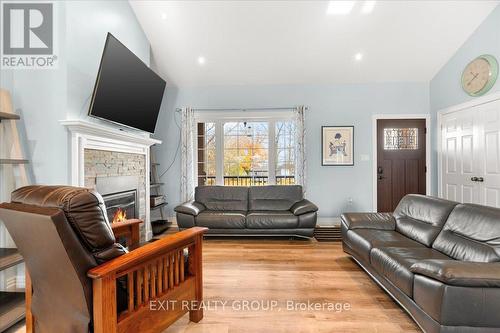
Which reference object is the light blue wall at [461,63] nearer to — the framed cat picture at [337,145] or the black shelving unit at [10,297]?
the framed cat picture at [337,145]

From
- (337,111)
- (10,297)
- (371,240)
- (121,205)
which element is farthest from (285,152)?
(10,297)

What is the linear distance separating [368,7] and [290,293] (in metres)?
3.89

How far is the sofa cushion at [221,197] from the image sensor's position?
15.0ft

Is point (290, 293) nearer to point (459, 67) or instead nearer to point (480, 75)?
point (480, 75)

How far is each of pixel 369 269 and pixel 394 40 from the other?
12.1 ft

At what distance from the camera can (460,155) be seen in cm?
438

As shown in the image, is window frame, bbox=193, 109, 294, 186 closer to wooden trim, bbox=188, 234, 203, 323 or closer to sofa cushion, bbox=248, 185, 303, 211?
sofa cushion, bbox=248, 185, 303, 211

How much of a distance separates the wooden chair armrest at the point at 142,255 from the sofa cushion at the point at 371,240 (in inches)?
65.1

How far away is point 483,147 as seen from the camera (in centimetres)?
390

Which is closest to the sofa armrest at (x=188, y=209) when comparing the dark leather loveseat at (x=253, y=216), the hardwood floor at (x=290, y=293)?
the dark leather loveseat at (x=253, y=216)

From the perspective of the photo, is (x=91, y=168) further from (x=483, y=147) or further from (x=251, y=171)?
(x=483, y=147)

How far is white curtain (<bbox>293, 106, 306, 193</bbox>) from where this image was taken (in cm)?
507

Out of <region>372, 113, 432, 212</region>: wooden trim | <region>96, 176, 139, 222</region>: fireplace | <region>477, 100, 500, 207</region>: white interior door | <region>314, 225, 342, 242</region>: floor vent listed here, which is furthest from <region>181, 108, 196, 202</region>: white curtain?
<region>477, 100, 500, 207</region>: white interior door

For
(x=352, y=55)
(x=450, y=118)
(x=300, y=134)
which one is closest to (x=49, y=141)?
(x=300, y=134)
